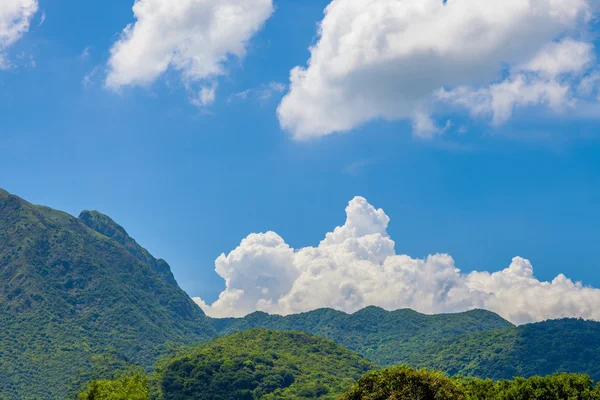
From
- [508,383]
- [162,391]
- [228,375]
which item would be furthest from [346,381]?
[508,383]

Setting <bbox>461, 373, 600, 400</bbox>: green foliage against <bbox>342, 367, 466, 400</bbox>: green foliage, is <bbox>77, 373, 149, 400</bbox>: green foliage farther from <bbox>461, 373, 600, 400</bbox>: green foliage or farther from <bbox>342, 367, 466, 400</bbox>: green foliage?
<bbox>461, 373, 600, 400</bbox>: green foliage

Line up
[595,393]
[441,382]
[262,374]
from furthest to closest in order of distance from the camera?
[262,374] → [595,393] → [441,382]

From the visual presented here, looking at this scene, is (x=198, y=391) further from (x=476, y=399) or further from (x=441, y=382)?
(x=441, y=382)

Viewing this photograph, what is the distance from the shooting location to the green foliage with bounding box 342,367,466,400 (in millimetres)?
53750

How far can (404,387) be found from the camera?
54906 mm

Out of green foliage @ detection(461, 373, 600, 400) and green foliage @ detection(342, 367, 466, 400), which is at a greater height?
green foliage @ detection(461, 373, 600, 400)

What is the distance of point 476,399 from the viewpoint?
→ 79.9 metres

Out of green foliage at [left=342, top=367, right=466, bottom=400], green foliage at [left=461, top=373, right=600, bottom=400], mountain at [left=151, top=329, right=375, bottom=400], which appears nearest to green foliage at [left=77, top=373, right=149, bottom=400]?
green foliage at [left=342, top=367, right=466, bottom=400]

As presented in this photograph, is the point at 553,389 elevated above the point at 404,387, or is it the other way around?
the point at 553,389

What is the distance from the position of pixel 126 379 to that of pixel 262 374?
346 ft

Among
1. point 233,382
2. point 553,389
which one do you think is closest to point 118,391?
point 553,389

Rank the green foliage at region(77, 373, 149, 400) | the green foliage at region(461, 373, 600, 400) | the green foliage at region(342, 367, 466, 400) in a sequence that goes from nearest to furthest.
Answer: the green foliage at region(342, 367, 466, 400) < the green foliage at region(461, 373, 600, 400) < the green foliage at region(77, 373, 149, 400)

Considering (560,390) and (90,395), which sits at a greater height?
(560,390)

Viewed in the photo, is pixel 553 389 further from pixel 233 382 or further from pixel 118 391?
pixel 233 382
